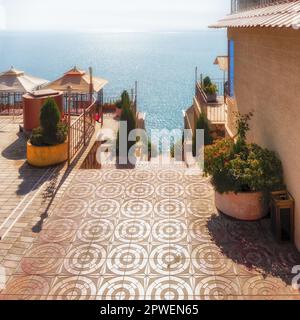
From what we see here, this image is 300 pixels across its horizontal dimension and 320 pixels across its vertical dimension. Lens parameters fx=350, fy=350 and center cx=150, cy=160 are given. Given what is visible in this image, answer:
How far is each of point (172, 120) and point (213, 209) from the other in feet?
204

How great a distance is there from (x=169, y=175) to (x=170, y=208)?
1929 millimetres

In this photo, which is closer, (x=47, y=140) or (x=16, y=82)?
(x=47, y=140)

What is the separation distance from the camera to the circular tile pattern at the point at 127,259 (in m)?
5.25

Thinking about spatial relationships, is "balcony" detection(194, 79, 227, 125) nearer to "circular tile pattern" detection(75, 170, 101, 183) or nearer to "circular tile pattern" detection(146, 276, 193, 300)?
"circular tile pattern" detection(75, 170, 101, 183)

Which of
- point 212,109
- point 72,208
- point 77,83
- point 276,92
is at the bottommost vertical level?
point 72,208

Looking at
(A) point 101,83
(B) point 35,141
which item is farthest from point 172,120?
(B) point 35,141

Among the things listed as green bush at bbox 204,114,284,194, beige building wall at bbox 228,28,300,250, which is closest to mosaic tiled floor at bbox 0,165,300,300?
green bush at bbox 204,114,284,194

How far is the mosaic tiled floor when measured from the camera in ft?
15.8

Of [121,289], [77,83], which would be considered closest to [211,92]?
[77,83]

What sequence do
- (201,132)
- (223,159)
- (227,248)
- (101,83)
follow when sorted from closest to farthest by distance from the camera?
(227,248)
(223,159)
(201,132)
(101,83)

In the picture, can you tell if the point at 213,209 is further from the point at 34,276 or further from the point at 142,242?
the point at 34,276

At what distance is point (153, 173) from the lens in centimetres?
921

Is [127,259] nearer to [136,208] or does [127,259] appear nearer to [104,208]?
[136,208]

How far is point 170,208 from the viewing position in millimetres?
7215
